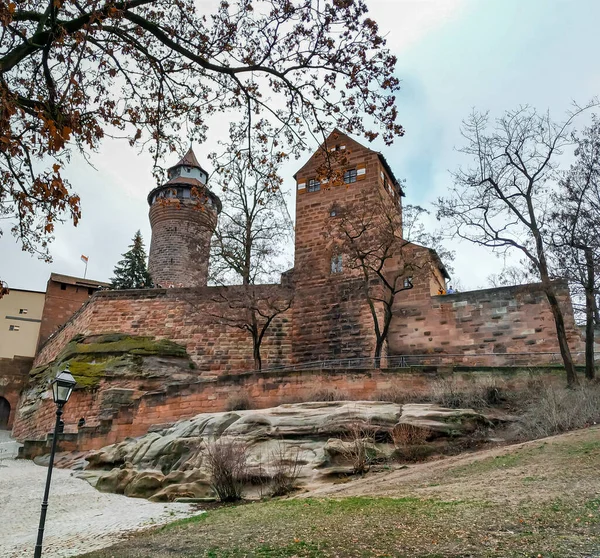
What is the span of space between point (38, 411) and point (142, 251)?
16312mm

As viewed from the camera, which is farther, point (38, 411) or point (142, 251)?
point (142, 251)

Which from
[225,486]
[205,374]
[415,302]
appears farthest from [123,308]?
[225,486]

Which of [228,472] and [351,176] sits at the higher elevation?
[351,176]

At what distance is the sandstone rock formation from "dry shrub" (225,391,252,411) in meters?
2.37

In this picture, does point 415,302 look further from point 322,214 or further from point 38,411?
point 38,411

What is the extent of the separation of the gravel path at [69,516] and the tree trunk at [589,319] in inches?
443

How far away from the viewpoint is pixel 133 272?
3672 cm

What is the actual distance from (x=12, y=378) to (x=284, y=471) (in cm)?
3146

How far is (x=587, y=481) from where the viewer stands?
707 cm

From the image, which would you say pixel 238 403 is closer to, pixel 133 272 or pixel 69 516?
pixel 69 516

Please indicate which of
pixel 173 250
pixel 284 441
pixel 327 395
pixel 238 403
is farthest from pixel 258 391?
pixel 173 250

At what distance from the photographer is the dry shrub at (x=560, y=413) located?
11.4 meters

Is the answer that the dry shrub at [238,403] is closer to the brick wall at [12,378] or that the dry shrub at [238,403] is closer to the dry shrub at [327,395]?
the dry shrub at [327,395]

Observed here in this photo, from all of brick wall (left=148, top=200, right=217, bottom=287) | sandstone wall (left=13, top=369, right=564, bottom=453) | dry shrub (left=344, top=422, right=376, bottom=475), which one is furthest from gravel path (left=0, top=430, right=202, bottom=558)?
brick wall (left=148, top=200, right=217, bottom=287)
